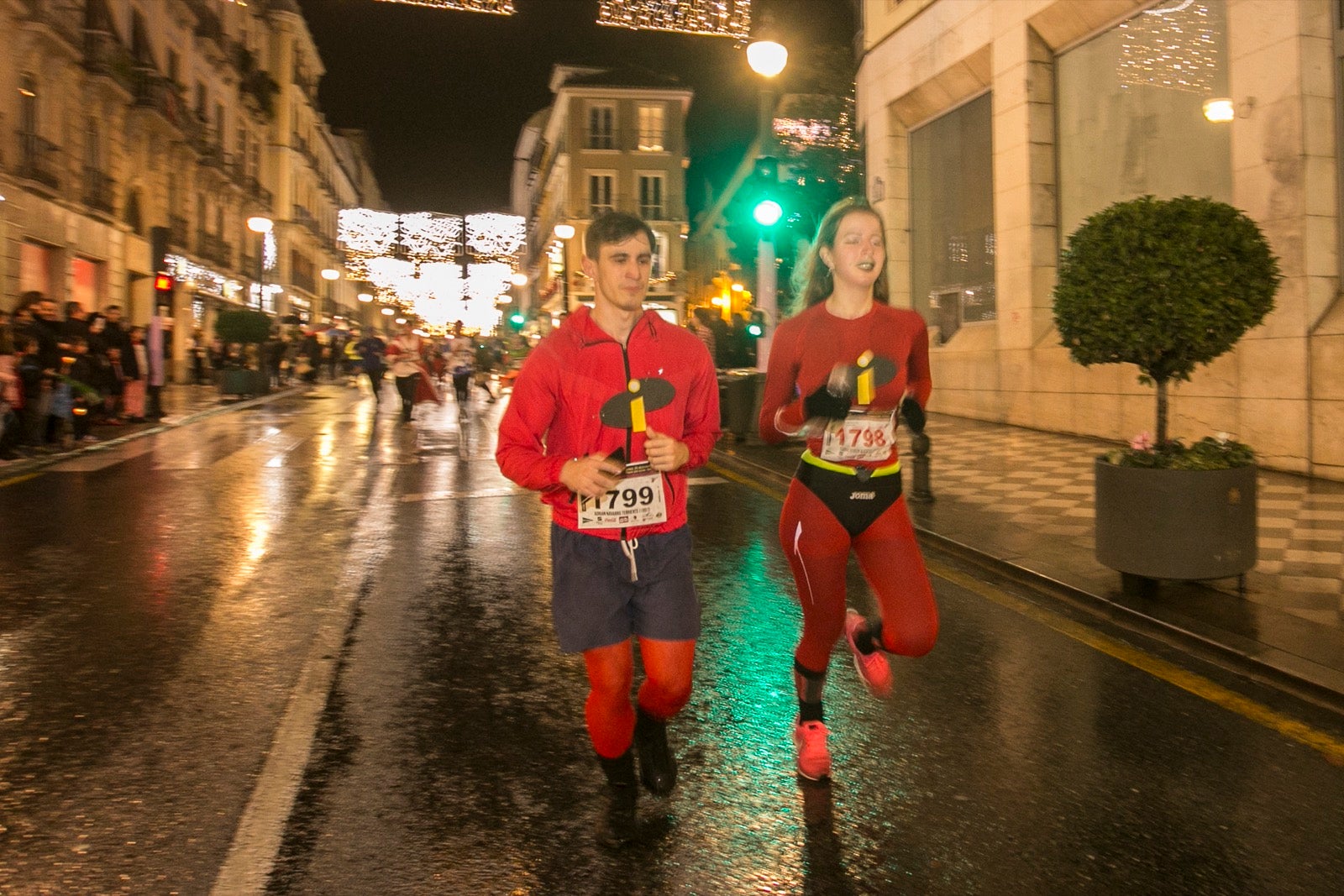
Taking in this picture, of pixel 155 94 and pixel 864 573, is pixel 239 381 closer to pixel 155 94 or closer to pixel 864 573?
pixel 155 94

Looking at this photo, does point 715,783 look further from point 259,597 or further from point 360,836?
point 259,597

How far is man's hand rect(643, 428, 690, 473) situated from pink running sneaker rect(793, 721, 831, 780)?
1199 mm

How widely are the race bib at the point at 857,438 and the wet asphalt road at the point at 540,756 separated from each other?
1045mm

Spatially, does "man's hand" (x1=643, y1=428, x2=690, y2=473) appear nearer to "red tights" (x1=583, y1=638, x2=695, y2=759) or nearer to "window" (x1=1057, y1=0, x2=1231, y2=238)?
"red tights" (x1=583, y1=638, x2=695, y2=759)

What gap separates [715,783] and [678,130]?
63.1m

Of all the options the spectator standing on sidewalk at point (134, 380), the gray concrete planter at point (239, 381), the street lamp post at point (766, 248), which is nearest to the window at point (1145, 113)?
the street lamp post at point (766, 248)

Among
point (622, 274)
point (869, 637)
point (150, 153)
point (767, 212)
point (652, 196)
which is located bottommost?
point (869, 637)

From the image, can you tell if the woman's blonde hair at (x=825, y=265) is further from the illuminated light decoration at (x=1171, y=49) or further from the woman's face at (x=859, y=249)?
the illuminated light decoration at (x=1171, y=49)

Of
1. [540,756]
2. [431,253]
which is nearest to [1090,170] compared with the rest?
[540,756]

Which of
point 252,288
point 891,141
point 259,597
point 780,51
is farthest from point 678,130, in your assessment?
point 259,597

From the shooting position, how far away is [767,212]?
15641 mm

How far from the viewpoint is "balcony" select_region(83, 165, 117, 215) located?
28.5 m

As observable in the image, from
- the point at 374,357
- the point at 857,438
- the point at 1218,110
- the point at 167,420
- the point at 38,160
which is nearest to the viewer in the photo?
the point at 857,438

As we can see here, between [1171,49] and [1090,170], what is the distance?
2.20 m
